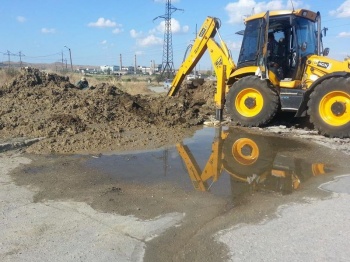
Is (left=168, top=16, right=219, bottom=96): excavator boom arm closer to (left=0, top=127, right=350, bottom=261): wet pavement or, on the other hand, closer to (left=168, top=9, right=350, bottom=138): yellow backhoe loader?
(left=168, top=9, right=350, bottom=138): yellow backhoe loader

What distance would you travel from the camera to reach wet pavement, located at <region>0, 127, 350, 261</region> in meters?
3.73

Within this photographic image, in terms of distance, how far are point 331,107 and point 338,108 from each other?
0.59 feet

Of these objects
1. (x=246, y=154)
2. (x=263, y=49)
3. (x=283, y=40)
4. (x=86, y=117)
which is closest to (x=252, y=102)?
(x=263, y=49)

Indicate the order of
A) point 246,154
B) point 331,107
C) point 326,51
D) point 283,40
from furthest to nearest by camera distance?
point 326,51
point 283,40
point 331,107
point 246,154

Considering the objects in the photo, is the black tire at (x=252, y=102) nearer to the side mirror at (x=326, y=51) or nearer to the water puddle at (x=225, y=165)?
the water puddle at (x=225, y=165)

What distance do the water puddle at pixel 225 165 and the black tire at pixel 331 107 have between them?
0.96m

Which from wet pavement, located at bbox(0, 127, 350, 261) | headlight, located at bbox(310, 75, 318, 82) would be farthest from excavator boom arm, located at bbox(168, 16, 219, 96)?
wet pavement, located at bbox(0, 127, 350, 261)

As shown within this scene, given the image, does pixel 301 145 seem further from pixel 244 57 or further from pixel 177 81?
pixel 177 81

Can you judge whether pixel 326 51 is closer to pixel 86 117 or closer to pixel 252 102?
pixel 252 102

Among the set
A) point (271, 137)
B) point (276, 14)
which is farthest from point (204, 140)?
point (276, 14)

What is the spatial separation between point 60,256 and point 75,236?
0.40m

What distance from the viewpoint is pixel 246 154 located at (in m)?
7.80

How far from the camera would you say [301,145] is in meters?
8.59

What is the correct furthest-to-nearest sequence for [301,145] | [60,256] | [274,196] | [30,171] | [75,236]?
[301,145]
[30,171]
[274,196]
[75,236]
[60,256]
